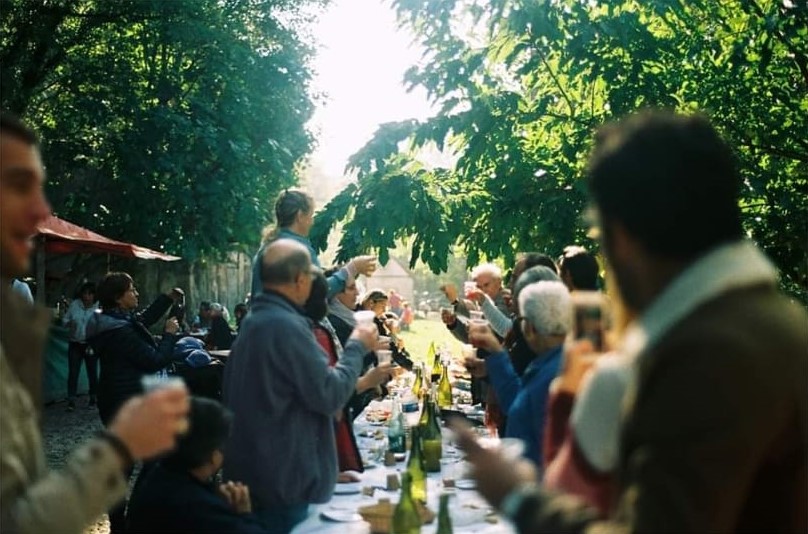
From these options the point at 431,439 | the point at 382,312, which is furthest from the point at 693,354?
the point at 382,312

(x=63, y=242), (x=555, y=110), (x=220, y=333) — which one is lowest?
(x=220, y=333)

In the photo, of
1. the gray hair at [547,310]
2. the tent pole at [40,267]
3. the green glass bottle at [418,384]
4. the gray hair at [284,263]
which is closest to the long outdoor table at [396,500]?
the gray hair at [547,310]

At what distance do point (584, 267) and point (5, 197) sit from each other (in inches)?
121

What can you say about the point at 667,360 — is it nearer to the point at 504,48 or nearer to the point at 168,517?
the point at 168,517

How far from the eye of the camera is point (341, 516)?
345 centimetres

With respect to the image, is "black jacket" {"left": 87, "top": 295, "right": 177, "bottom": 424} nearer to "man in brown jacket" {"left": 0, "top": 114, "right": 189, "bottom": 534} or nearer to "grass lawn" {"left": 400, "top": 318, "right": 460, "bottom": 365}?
"man in brown jacket" {"left": 0, "top": 114, "right": 189, "bottom": 534}

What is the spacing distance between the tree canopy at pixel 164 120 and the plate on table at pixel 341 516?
15.2 m

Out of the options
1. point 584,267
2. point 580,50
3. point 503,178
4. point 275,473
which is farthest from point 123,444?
point 503,178

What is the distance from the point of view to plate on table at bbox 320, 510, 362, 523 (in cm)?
341

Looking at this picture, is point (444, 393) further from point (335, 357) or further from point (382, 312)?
point (335, 357)

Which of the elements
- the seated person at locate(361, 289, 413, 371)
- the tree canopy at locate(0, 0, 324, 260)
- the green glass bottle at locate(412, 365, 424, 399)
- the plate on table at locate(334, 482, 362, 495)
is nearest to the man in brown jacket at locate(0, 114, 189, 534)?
the plate on table at locate(334, 482, 362, 495)

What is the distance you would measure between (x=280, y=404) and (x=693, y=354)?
237cm

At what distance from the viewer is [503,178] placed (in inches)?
302

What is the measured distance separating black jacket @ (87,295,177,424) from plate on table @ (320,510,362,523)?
263 cm
